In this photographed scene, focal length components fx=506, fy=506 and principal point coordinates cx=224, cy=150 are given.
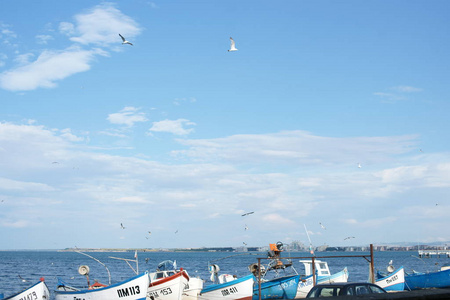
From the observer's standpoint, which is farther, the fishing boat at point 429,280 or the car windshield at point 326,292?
the fishing boat at point 429,280

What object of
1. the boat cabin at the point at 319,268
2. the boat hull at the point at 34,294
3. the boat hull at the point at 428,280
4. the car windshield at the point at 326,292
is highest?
the car windshield at the point at 326,292

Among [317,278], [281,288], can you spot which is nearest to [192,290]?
[281,288]

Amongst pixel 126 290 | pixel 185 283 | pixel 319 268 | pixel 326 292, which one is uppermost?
pixel 326 292

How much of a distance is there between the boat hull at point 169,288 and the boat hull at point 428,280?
22.3 m

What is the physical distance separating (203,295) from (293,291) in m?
6.04

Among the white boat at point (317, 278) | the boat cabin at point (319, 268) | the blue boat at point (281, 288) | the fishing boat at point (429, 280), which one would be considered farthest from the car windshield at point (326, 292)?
the fishing boat at point (429, 280)

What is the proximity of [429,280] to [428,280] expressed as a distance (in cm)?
16

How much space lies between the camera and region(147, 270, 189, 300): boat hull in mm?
32781

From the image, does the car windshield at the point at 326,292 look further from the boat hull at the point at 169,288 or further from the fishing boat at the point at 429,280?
the fishing boat at the point at 429,280

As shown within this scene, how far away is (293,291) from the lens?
111ft

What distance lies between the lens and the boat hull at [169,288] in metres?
32.8

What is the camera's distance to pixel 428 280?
44469 mm

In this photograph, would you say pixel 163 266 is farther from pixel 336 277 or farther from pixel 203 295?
pixel 336 277

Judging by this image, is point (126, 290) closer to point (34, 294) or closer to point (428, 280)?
point (34, 294)
